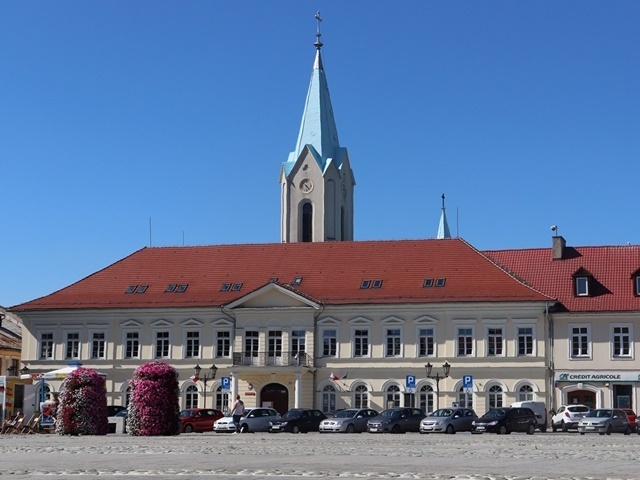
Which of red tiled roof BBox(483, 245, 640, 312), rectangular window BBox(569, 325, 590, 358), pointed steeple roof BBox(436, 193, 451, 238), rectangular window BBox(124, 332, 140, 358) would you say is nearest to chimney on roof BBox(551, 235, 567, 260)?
red tiled roof BBox(483, 245, 640, 312)

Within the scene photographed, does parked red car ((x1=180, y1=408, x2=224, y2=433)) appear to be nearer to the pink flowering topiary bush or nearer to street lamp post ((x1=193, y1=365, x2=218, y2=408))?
the pink flowering topiary bush

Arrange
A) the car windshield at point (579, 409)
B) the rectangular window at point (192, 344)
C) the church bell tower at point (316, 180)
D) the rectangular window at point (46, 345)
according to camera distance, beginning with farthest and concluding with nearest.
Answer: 1. the church bell tower at point (316, 180)
2. the rectangular window at point (46, 345)
3. the rectangular window at point (192, 344)
4. the car windshield at point (579, 409)

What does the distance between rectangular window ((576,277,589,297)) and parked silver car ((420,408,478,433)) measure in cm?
1516

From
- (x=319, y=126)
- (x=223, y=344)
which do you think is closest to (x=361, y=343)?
(x=223, y=344)

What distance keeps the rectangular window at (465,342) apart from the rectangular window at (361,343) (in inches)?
196

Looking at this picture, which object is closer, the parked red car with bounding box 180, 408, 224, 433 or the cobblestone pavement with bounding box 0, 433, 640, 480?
the cobblestone pavement with bounding box 0, 433, 640, 480

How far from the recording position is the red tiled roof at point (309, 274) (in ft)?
201

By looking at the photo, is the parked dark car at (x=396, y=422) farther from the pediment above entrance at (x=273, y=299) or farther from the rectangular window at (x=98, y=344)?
the rectangular window at (x=98, y=344)

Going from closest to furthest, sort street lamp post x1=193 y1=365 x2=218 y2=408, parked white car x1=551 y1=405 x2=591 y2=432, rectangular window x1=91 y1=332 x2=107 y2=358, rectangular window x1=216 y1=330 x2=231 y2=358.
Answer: parked white car x1=551 y1=405 x2=591 y2=432 < street lamp post x1=193 y1=365 x2=218 y2=408 < rectangular window x1=216 y1=330 x2=231 y2=358 < rectangular window x1=91 y1=332 x2=107 y2=358

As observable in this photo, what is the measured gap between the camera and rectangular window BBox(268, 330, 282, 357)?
62094 mm

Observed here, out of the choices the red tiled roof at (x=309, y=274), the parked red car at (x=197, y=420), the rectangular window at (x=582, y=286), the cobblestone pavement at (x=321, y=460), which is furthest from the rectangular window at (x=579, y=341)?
the cobblestone pavement at (x=321, y=460)

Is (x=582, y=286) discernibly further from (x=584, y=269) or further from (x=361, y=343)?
(x=361, y=343)

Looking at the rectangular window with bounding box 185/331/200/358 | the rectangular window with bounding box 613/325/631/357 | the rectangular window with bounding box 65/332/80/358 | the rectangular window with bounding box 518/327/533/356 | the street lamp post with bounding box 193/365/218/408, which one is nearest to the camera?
the rectangular window with bounding box 613/325/631/357

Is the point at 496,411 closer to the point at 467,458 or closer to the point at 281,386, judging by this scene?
the point at 281,386
